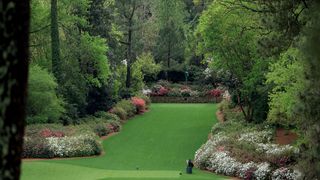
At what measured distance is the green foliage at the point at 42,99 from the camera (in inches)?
1168

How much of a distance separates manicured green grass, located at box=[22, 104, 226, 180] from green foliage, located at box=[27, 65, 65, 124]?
3609mm

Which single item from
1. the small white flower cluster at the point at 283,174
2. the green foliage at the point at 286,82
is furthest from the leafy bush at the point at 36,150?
the small white flower cluster at the point at 283,174

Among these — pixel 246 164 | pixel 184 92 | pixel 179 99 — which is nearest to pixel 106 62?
pixel 246 164

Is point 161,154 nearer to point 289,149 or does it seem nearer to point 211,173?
point 211,173

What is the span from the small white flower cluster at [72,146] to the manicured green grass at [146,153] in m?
0.95

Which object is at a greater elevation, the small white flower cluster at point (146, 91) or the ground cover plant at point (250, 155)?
the small white flower cluster at point (146, 91)

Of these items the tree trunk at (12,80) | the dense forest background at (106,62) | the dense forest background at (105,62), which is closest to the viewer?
the tree trunk at (12,80)

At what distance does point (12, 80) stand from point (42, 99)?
26511 millimetres

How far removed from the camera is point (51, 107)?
103 ft

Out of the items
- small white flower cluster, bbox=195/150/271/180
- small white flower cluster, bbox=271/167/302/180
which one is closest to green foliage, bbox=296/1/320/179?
small white flower cluster, bbox=271/167/302/180

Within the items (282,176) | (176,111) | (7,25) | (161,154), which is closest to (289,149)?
(282,176)

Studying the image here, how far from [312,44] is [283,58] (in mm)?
14620

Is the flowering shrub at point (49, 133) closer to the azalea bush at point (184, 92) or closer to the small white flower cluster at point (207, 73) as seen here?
the azalea bush at point (184, 92)

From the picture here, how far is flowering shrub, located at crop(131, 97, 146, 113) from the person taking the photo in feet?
148
